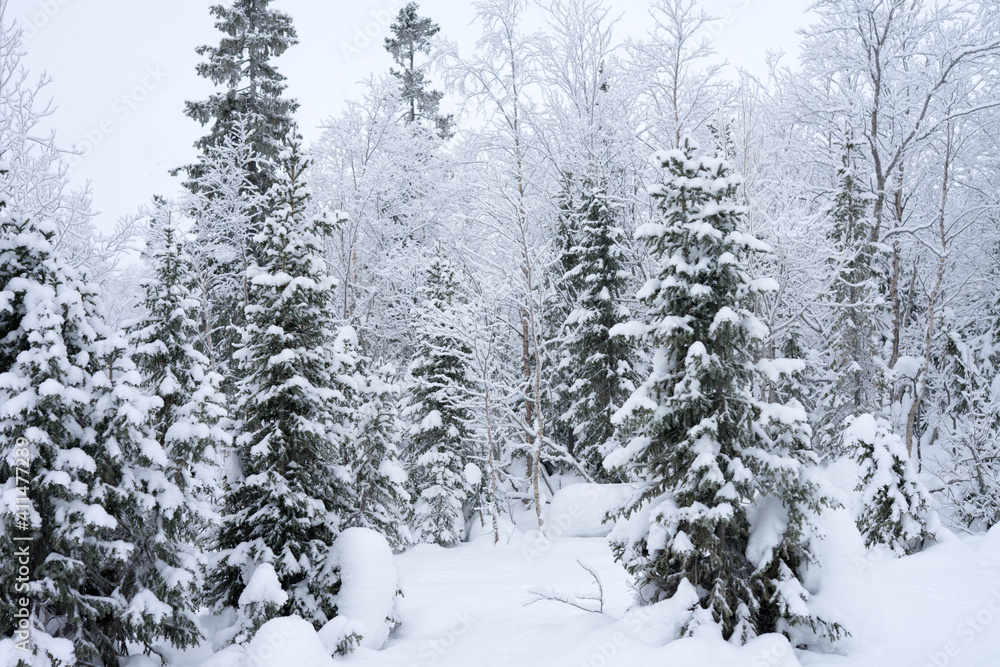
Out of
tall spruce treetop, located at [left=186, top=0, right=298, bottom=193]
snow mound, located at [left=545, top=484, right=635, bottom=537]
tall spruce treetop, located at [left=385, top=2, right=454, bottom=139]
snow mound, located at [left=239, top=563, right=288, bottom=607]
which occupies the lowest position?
snow mound, located at [left=545, top=484, right=635, bottom=537]

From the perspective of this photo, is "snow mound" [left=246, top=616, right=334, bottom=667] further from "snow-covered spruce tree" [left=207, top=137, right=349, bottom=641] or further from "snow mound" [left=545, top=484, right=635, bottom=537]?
"snow mound" [left=545, top=484, right=635, bottom=537]

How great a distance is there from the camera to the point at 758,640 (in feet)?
A: 24.1

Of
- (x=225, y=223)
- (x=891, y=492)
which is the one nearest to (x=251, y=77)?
(x=225, y=223)

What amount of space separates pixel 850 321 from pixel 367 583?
57.7 ft

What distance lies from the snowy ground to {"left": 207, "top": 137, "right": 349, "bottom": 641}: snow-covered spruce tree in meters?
1.37

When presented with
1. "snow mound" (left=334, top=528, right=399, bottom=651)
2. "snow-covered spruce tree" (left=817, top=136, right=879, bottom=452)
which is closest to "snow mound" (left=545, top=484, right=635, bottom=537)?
"snow-covered spruce tree" (left=817, top=136, right=879, bottom=452)

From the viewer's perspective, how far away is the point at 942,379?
2292 cm

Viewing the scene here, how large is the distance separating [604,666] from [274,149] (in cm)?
2137

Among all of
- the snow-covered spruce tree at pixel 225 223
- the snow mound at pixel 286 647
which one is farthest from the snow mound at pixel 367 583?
the snow-covered spruce tree at pixel 225 223

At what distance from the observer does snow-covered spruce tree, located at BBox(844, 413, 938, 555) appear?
1214cm

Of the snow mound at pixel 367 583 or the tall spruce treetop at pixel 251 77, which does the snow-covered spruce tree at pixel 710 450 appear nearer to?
the snow mound at pixel 367 583

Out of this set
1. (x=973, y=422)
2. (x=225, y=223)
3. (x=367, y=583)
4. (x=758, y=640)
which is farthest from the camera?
(x=225, y=223)

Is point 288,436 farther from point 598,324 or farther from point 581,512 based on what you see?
point 598,324

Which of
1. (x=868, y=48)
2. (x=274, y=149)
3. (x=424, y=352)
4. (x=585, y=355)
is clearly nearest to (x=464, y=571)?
(x=424, y=352)
